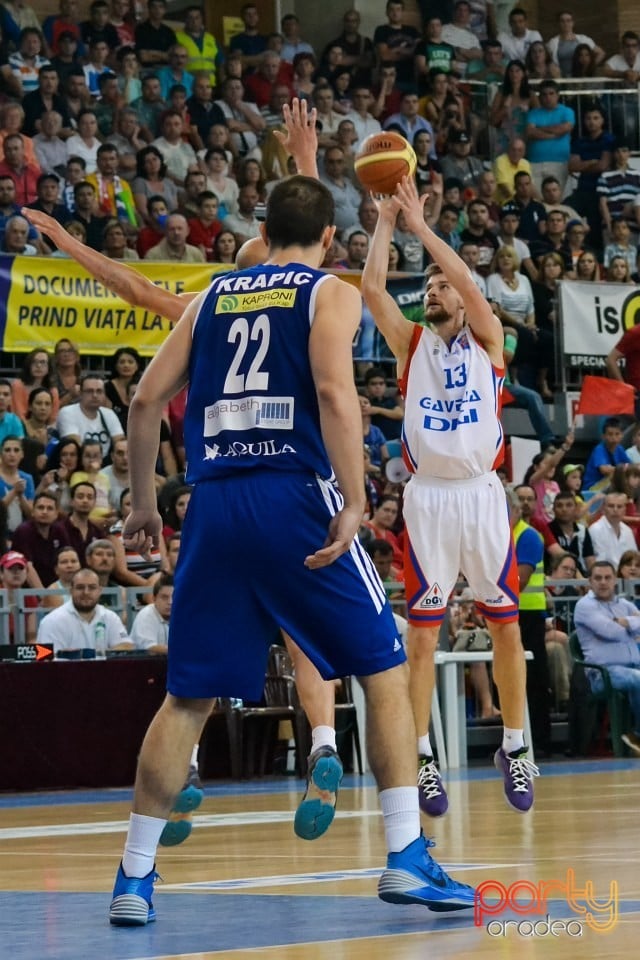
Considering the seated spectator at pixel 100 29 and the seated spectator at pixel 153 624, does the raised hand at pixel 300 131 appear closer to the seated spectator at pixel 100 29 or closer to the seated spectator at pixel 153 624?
the seated spectator at pixel 153 624

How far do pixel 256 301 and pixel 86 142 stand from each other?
13.8m

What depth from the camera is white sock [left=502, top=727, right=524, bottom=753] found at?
8.22 meters

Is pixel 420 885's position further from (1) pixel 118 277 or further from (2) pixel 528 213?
(2) pixel 528 213

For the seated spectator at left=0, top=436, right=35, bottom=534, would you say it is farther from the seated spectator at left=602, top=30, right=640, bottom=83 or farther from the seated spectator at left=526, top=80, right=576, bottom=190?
the seated spectator at left=602, top=30, right=640, bottom=83

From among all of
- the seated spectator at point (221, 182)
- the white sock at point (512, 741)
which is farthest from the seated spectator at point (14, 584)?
the seated spectator at point (221, 182)

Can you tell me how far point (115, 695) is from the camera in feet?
42.2

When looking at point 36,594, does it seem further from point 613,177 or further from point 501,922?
point 613,177

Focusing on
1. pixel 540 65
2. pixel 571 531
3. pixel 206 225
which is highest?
pixel 540 65

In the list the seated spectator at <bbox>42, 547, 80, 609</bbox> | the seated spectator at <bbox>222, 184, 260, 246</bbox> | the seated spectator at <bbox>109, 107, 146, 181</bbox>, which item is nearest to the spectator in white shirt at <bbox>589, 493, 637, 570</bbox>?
the seated spectator at <bbox>222, 184, 260, 246</bbox>

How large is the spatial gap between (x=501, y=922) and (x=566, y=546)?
41.5ft

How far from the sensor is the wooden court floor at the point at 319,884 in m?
4.42

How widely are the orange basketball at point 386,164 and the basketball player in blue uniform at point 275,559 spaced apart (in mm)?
2842

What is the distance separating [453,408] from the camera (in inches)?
325

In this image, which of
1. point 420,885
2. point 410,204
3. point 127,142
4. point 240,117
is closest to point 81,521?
point 127,142
